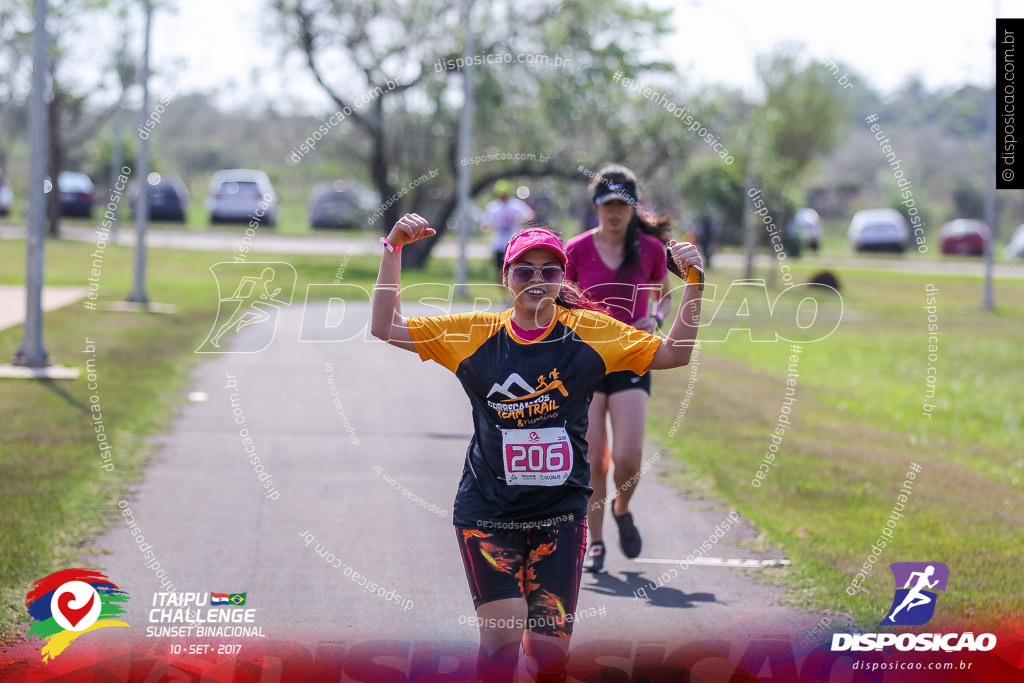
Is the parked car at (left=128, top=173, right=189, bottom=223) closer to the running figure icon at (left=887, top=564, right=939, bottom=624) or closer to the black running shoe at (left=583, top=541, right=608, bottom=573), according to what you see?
the black running shoe at (left=583, top=541, right=608, bottom=573)

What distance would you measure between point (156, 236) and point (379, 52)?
1438cm

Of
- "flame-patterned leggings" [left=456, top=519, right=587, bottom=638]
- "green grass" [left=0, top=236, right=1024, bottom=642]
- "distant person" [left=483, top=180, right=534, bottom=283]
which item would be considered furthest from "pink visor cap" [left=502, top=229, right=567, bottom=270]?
"distant person" [left=483, top=180, right=534, bottom=283]

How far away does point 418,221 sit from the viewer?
162 inches

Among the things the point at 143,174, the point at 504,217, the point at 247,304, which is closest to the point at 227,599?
the point at 504,217

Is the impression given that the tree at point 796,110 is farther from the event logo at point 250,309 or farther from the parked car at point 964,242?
the event logo at point 250,309

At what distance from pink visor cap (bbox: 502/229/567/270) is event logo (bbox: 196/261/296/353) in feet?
24.8

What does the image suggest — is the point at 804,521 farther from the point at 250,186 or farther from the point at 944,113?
the point at 250,186

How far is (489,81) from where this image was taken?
23234 millimetres

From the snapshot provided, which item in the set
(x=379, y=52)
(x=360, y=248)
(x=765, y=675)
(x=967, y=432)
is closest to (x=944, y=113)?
(x=379, y=52)

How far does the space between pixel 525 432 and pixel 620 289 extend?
2307 mm

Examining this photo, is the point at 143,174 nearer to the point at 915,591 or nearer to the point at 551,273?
the point at 915,591

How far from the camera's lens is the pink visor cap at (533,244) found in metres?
4.04

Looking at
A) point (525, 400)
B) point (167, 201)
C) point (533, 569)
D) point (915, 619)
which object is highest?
point (525, 400)

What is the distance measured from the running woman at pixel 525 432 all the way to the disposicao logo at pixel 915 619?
169 centimetres
